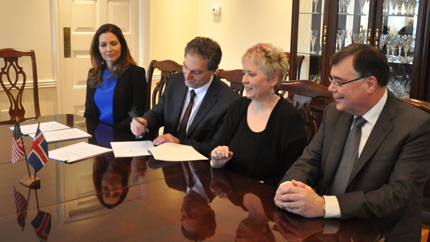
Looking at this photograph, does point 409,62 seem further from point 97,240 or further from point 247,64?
point 97,240

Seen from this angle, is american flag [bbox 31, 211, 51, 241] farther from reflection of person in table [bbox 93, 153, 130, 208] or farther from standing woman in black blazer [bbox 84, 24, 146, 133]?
standing woman in black blazer [bbox 84, 24, 146, 133]

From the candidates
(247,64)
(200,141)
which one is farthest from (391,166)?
(200,141)

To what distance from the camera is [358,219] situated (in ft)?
4.45

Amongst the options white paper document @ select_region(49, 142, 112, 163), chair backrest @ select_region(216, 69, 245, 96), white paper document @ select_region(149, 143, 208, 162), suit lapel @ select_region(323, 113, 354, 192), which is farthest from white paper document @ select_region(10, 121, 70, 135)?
suit lapel @ select_region(323, 113, 354, 192)

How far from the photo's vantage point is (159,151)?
2.02 metres

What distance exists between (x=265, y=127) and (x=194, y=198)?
23.9 inches

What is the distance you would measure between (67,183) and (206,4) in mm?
3976

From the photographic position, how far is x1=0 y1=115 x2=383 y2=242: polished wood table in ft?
3.96

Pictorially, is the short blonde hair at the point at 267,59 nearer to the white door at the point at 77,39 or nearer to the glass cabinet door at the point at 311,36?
the glass cabinet door at the point at 311,36

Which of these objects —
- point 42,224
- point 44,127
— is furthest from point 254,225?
point 44,127

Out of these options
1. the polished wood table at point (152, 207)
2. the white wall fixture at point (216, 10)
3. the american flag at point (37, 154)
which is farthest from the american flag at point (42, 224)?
the white wall fixture at point (216, 10)

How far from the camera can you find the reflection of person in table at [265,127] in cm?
190

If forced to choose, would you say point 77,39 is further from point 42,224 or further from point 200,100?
point 42,224

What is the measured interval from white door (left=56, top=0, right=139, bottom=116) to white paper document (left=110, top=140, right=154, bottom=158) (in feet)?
7.88
